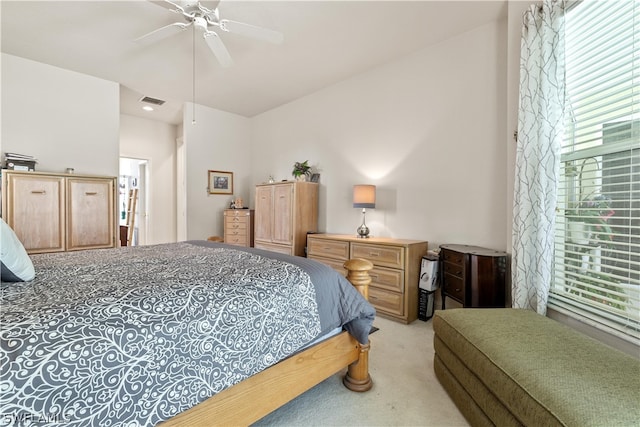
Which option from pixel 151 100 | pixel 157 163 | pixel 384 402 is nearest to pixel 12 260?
pixel 384 402

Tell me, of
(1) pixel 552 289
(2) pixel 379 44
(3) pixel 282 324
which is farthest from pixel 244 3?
(1) pixel 552 289

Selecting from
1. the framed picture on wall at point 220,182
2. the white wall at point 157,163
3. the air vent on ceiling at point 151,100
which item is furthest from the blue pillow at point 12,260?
the white wall at point 157,163

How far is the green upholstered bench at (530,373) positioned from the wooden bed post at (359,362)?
48 centimetres

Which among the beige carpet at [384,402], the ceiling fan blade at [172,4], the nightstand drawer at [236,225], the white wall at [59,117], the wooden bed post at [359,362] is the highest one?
the ceiling fan blade at [172,4]

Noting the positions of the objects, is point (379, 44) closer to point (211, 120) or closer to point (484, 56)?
point (484, 56)

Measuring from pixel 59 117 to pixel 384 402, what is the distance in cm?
468

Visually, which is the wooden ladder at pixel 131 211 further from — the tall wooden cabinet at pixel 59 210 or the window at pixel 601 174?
the window at pixel 601 174

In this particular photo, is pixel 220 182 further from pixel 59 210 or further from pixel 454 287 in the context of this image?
pixel 454 287

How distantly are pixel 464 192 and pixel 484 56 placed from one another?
1273 millimetres

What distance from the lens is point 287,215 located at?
397 cm

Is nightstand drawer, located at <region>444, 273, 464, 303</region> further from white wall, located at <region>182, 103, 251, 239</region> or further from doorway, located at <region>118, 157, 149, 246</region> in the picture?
doorway, located at <region>118, 157, 149, 246</region>

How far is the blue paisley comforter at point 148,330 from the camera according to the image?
2.59ft

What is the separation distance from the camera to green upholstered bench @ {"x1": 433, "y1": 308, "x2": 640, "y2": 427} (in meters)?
0.97

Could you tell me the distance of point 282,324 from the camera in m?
1.33
